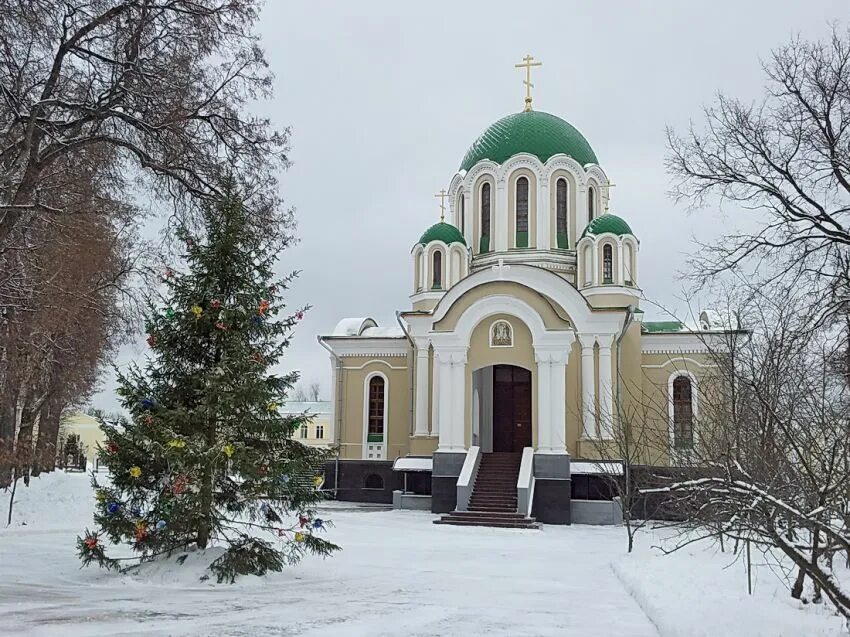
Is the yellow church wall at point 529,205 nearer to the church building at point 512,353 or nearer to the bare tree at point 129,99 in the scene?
the church building at point 512,353

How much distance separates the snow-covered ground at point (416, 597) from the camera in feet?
25.2

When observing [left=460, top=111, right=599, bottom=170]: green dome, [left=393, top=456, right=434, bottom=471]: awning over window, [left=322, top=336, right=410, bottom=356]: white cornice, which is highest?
[left=460, top=111, right=599, bottom=170]: green dome

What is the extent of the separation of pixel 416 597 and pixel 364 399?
1847 centimetres

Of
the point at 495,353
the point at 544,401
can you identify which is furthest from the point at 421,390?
the point at 544,401

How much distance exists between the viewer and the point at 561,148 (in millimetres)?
28672

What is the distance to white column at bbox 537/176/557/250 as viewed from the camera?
2773 centimetres

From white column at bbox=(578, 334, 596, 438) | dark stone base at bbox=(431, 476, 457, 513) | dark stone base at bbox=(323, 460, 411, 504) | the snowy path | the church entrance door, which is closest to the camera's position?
the snowy path

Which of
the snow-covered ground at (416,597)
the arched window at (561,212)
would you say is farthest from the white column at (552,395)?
the snow-covered ground at (416,597)

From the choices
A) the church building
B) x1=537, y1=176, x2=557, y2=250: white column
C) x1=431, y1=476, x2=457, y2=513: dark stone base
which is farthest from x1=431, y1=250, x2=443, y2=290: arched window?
x1=431, y1=476, x2=457, y2=513: dark stone base

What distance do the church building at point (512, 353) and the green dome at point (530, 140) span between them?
0.06 m

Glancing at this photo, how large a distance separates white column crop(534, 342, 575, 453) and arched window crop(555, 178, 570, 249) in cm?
639

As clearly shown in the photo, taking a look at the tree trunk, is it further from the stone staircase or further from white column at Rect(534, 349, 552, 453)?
white column at Rect(534, 349, 552, 453)

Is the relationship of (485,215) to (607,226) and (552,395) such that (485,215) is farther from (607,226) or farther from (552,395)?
(552,395)

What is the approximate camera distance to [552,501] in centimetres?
2148
